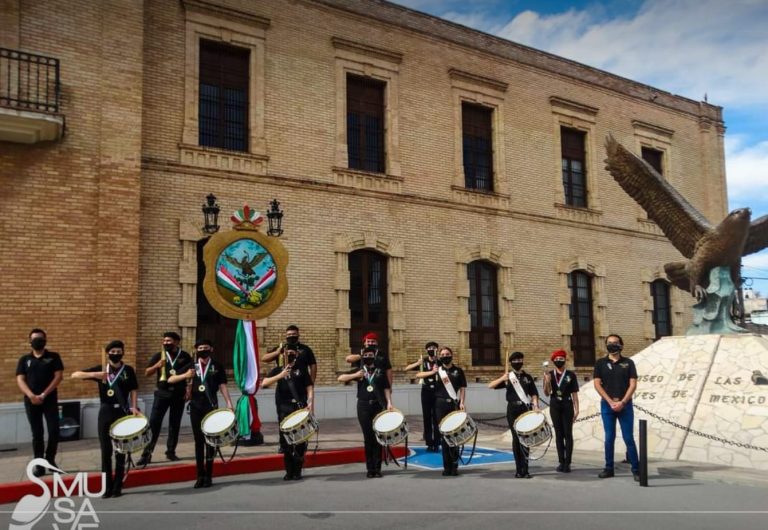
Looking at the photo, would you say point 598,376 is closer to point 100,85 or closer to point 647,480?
point 647,480

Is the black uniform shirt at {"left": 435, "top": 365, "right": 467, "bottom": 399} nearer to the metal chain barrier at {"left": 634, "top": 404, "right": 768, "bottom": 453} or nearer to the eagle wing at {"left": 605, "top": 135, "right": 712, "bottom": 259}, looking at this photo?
the metal chain barrier at {"left": 634, "top": 404, "right": 768, "bottom": 453}

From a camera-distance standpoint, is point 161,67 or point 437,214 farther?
point 437,214

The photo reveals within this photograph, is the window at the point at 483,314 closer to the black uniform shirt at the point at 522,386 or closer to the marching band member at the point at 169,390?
the black uniform shirt at the point at 522,386

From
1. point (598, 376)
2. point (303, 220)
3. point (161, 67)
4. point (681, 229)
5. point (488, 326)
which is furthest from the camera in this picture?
point (488, 326)

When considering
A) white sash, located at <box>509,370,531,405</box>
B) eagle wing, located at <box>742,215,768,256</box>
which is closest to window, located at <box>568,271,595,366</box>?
eagle wing, located at <box>742,215,768,256</box>

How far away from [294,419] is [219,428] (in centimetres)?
91

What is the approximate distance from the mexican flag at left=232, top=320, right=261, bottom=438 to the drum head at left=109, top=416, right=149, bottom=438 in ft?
9.82

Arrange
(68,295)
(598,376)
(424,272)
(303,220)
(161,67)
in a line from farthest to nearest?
(424,272) → (303,220) → (161,67) → (68,295) → (598,376)

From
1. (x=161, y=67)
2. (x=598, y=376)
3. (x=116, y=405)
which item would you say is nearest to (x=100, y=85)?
(x=161, y=67)

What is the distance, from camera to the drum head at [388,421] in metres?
8.62

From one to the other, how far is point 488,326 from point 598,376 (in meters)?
10.0

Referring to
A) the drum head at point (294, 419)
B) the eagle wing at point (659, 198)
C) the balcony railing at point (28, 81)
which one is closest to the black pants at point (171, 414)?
the drum head at point (294, 419)

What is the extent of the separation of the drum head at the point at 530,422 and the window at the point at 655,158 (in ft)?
58.2

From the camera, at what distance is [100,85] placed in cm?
1342
